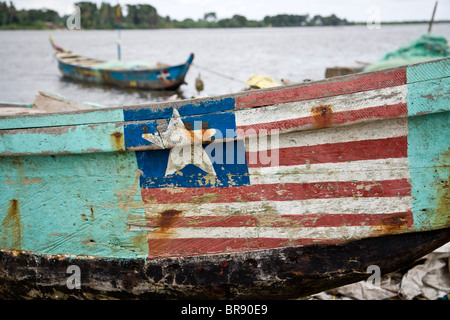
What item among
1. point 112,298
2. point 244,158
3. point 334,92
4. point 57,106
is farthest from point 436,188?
point 57,106

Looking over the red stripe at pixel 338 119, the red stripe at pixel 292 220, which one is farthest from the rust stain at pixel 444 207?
the red stripe at pixel 338 119

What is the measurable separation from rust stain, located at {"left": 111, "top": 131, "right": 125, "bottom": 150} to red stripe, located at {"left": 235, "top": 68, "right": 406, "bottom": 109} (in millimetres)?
617

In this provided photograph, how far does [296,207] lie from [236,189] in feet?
1.06

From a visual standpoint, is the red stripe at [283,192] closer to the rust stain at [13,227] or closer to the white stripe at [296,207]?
the white stripe at [296,207]

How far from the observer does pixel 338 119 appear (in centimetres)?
183

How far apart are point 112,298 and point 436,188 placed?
1933 mm

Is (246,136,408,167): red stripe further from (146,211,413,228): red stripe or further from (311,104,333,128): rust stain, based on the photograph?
(146,211,413,228): red stripe

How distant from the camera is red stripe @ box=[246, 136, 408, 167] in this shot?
73.0 inches

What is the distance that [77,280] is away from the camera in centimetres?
239

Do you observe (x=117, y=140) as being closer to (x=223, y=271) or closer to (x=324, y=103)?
(x=223, y=271)

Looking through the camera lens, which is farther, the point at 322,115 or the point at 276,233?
the point at 276,233

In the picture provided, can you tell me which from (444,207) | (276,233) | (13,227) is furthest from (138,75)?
(444,207)

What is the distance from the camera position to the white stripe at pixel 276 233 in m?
2.02
